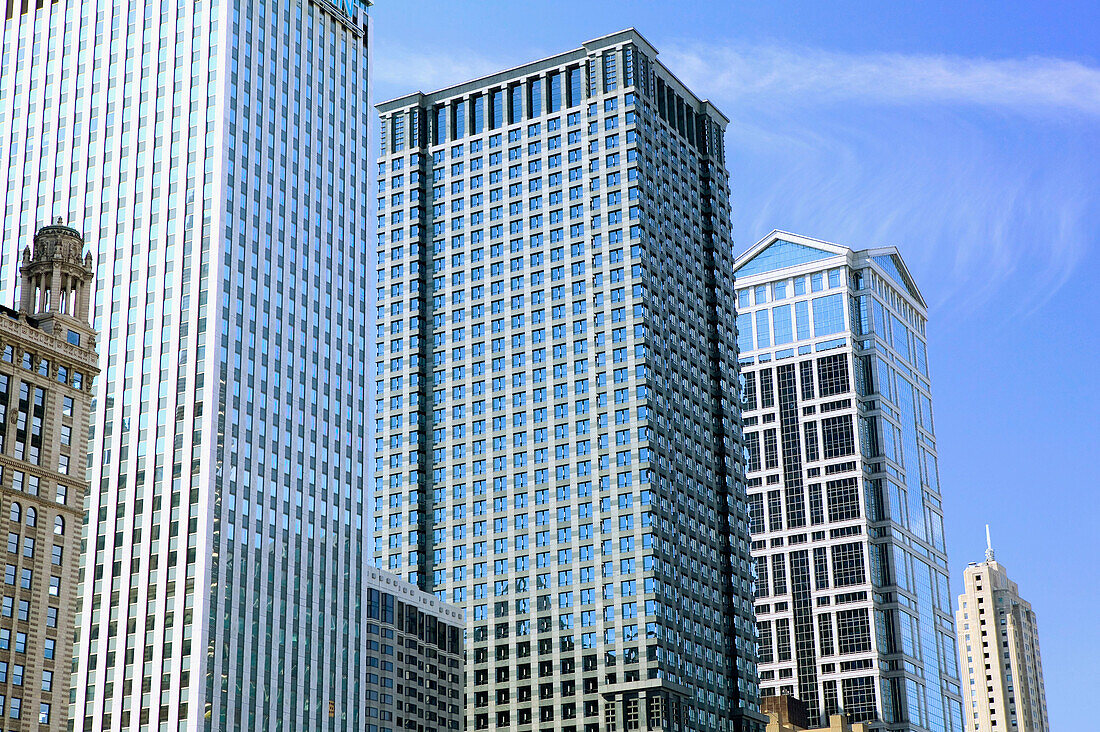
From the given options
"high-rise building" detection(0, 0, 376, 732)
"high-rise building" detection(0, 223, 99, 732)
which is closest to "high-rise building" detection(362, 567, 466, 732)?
"high-rise building" detection(0, 0, 376, 732)

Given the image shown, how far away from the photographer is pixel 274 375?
16612 centimetres

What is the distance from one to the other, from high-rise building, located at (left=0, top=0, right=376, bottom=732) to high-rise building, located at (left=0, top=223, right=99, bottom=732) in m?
24.6

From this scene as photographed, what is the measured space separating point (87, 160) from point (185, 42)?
17871mm

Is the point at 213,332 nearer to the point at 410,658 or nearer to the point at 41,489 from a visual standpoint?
the point at 41,489

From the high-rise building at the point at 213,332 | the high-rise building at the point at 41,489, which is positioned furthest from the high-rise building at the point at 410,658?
the high-rise building at the point at 41,489

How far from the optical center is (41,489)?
126 metres

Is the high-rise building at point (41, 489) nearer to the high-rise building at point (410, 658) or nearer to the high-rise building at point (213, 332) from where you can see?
the high-rise building at point (213, 332)

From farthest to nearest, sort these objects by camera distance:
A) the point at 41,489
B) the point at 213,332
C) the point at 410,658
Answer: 1. the point at 410,658
2. the point at 213,332
3. the point at 41,489

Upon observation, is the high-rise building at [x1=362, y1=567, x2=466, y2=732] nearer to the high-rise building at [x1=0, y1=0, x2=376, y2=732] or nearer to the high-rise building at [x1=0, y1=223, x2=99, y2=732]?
the high-rise building at [x1=0, y1=0, x2=376, y2=732]

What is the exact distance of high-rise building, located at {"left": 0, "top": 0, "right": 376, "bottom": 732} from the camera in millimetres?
153125

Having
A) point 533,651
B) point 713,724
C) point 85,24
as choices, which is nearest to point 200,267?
point 85,24

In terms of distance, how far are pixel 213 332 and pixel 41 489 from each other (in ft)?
122

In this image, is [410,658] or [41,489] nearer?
[41,489]

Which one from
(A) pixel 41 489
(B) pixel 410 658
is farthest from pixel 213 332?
(B) pixel 410 658
